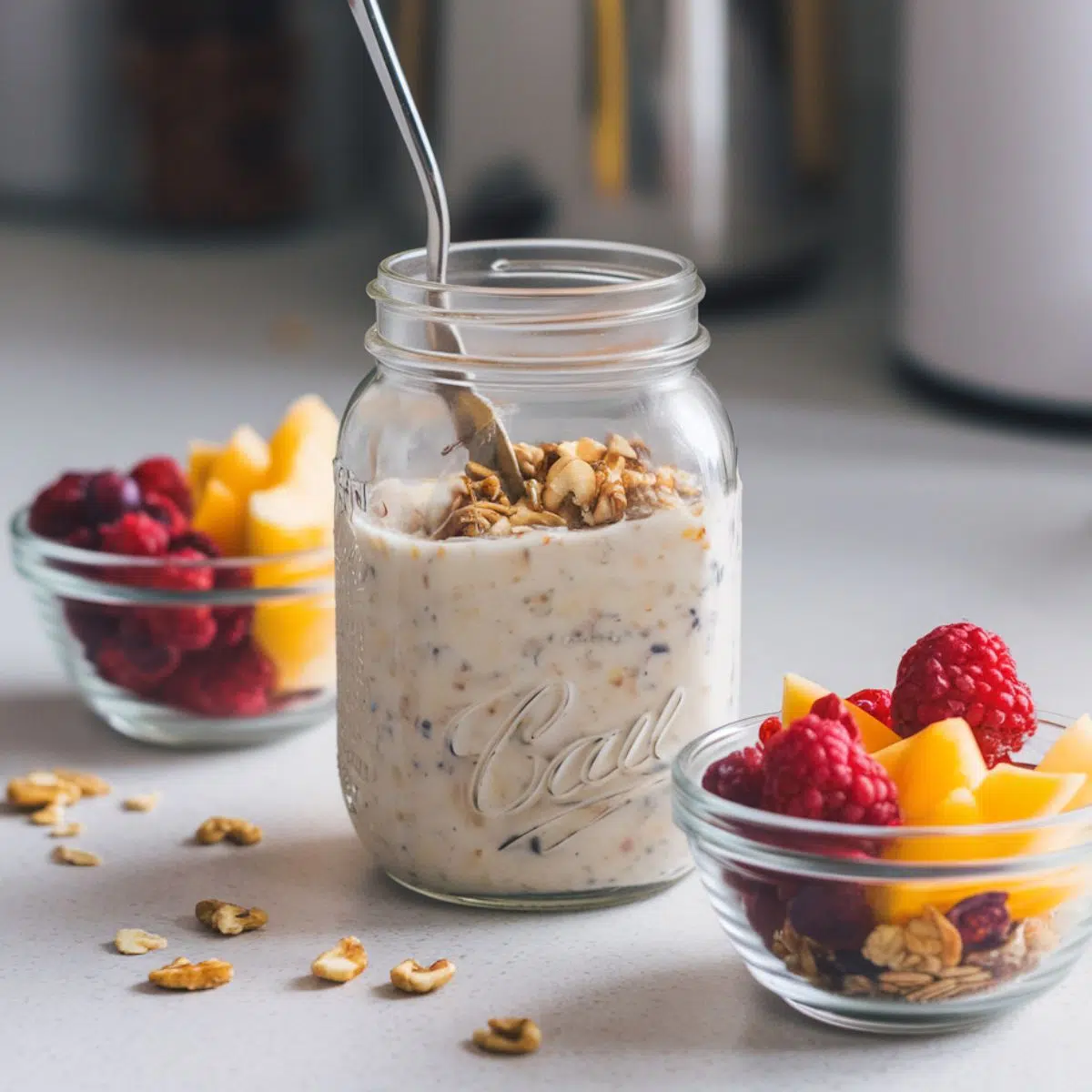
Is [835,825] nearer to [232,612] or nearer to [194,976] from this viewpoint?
[194,976]

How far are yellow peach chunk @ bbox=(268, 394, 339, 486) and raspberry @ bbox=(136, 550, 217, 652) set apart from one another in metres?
0.08

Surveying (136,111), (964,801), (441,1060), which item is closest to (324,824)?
(441,1060)

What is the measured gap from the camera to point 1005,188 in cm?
130

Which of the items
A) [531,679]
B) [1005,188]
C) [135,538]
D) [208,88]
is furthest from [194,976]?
[208,88]

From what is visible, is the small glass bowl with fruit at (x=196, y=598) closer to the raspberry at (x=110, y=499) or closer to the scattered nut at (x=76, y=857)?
the raspberry at (x=110, y=499)

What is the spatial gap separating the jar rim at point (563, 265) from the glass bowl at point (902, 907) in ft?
0.73

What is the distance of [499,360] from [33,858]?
0.97ft

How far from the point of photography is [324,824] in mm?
815

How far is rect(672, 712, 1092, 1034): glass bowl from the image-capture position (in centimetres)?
59

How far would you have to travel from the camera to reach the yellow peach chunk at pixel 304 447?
914 mm

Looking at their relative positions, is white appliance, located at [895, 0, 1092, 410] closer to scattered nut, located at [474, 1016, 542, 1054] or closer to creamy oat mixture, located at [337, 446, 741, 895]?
creamy oat mixture, located at [337, 446, 741, 895]

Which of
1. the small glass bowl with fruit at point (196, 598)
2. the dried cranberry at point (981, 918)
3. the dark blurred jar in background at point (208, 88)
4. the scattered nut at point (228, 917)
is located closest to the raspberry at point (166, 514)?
the small glass bowl with fruit at point (196, 598)

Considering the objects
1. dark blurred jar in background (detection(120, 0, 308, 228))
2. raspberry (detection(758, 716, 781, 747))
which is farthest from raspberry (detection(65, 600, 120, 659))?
dark blurred jar in background (detection(120, 0, 308, 228))

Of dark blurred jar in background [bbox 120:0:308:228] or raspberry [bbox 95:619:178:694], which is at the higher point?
dark blurred jar in background [bbox 120:0:308:228]
